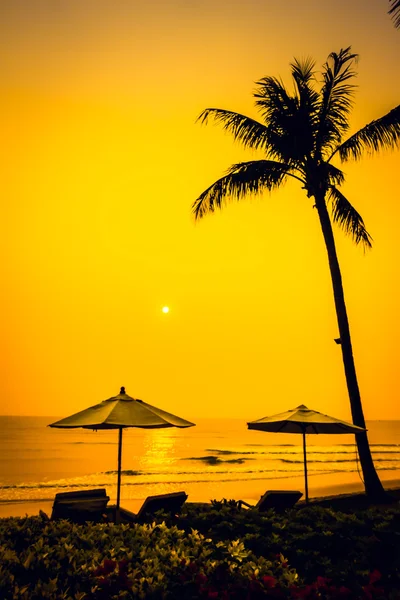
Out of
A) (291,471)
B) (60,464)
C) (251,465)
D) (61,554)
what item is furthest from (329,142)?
(60,464)

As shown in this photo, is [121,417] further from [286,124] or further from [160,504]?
[286,124]

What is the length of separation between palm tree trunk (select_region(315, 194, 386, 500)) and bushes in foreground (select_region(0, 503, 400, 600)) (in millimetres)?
6769

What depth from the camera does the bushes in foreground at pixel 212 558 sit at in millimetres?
4207

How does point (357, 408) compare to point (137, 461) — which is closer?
point (357, 408)

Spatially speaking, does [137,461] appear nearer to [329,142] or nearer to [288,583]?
[329,142]

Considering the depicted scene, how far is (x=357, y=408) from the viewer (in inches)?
544

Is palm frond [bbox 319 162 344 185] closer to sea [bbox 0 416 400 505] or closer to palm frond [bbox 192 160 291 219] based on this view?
palm frond [bbox 192 160 291 219]

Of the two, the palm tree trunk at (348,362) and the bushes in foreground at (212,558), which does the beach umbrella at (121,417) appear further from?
the palm tree trunk at (348,362)

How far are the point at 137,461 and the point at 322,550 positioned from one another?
1901 inches

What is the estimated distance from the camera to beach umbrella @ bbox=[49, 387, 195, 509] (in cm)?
880

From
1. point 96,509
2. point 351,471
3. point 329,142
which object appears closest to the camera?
point 96,509

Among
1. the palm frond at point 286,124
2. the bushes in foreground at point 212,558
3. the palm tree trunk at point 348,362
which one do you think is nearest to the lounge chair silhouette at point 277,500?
the bushes in foreground at point 212,558

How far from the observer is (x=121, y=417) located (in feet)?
29.4

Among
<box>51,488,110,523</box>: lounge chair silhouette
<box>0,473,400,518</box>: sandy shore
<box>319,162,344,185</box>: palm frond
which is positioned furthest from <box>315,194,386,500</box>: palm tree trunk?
<box>0,473,400,518</box>: sandy shore
